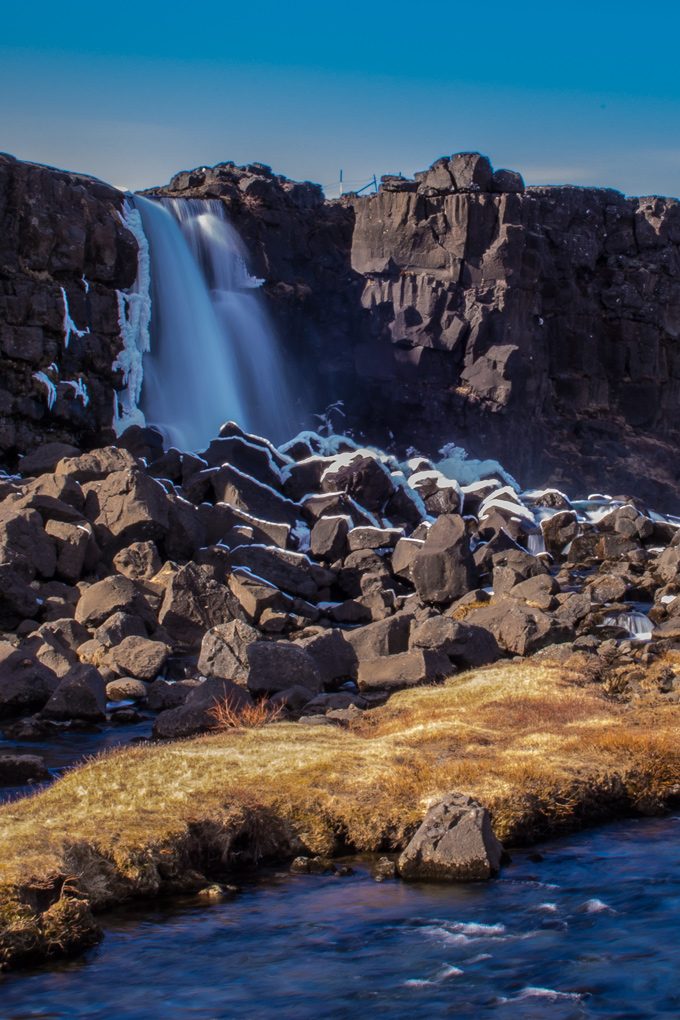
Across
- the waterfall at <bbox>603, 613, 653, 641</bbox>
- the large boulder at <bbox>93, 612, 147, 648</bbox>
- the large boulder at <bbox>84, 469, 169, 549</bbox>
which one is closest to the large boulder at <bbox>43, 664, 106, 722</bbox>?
the large boulder at <bbox>93, 612, 147, 648</bbox>

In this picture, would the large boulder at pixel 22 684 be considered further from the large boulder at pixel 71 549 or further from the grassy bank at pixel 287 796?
the large boulder at pixel 71 549

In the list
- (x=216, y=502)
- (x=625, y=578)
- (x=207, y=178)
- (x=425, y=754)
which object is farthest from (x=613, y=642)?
(x=207, y=178)

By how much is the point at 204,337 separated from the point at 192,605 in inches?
1503

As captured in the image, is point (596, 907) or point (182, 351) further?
point (182, 351)

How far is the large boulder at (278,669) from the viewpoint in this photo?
3406 centimetres

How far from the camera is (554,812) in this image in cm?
2322

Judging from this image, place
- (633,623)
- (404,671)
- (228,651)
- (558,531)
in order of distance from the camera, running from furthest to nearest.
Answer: (558,531), (633,623), (404,671), (228,651)

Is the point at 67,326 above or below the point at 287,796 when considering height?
above

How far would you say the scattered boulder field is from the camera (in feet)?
114

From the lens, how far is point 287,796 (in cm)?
2294

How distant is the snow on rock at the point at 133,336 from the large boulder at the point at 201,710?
40728mm

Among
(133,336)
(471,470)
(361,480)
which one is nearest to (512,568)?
(361,480)

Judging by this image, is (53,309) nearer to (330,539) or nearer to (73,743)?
(330,539)

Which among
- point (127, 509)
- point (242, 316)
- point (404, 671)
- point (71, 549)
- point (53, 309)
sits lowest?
point (404, 671)
